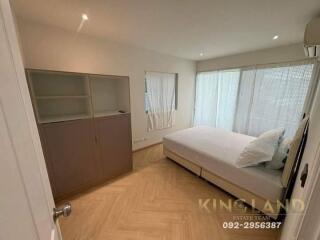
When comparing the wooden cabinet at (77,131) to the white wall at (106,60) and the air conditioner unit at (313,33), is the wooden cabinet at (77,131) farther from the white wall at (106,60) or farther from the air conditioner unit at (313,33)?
the air conditioner unit at (313,33)

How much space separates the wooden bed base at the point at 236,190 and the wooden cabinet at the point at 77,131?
1.15 meters

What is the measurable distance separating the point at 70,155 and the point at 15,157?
1.78m

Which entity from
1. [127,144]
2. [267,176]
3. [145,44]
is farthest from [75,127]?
[267,176]

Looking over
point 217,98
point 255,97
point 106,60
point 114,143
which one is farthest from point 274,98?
point 106,60

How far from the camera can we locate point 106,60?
105 inches

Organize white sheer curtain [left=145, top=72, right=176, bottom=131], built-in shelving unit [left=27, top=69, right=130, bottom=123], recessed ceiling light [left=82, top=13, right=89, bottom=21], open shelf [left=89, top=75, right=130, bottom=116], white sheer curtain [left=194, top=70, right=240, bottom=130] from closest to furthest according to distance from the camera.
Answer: recessed ceiling light [left=82, top=13, right=89, bottom=21], built-in shelving unit [left=27, top=69, right=130, bottom=123], open shelf [left=89, top=75, right=130, bottom=116], white sheer curtain [left=145, top=72, right=176, bottom=131], white sheer curtain [left=194, top=70, right=240, bottom=130]

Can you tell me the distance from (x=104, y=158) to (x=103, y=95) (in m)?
1.18

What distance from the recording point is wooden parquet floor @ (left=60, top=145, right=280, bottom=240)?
1.56 metres

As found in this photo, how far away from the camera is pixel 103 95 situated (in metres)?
2.70

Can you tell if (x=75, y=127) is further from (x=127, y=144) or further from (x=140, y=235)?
(x=140, y=235)

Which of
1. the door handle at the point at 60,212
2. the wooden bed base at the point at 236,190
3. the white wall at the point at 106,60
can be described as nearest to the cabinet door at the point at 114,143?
the white wall at the point at 106,60

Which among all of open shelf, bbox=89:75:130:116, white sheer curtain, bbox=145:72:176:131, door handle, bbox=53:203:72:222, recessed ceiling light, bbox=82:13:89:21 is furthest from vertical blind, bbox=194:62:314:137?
door handle, bbox=53:203:72:222

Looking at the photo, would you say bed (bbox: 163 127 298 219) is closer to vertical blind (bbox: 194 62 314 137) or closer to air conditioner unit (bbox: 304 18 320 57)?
vertical blind (bbox: 194 62 314 137)

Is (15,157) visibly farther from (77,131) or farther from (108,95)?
A: (108,95)
